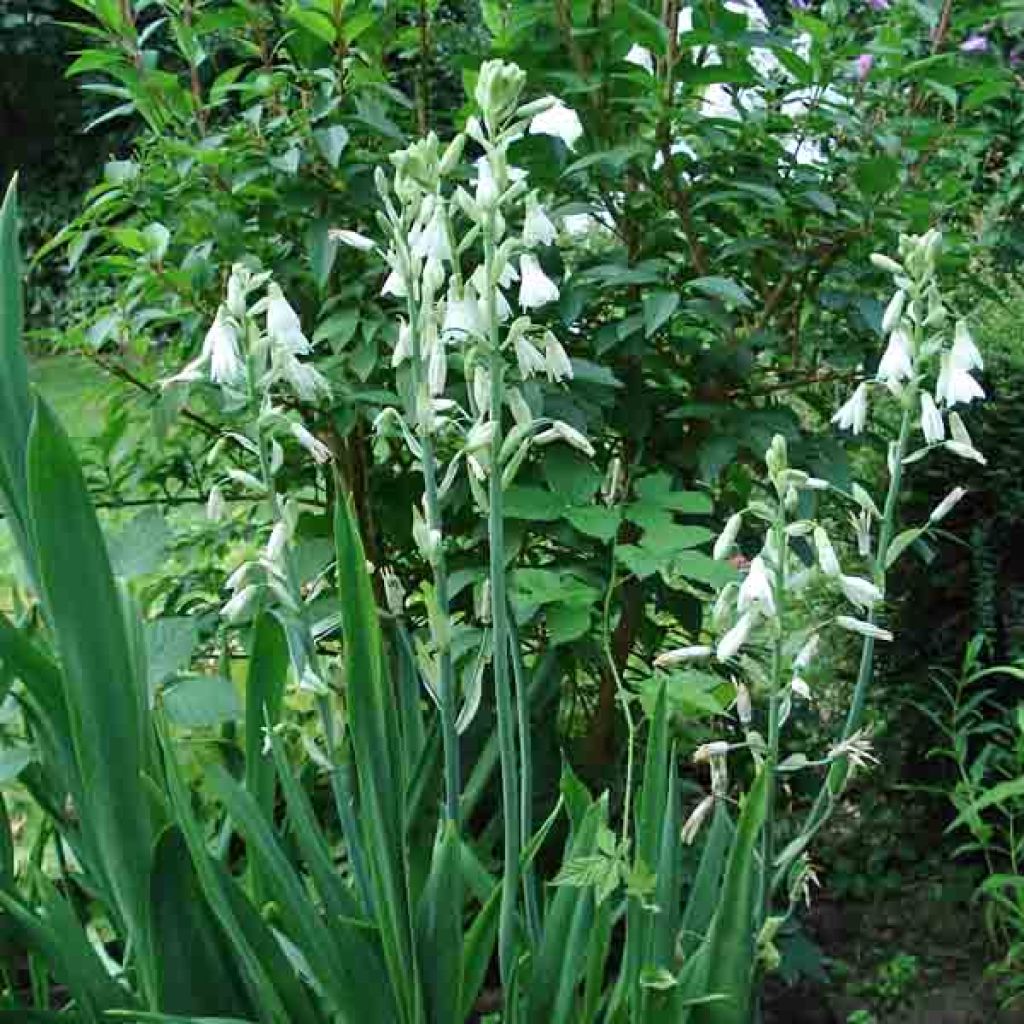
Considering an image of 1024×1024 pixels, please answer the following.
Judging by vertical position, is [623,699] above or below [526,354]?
below

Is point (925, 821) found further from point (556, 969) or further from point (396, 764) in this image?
point (396, 764)

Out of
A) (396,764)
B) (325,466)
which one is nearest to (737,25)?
(325,466)

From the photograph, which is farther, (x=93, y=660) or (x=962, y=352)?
(x=962, y=352)

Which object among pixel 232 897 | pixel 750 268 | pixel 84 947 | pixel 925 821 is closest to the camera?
pixel 232 897

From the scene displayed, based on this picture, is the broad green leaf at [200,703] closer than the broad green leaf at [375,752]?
No

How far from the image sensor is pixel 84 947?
1.37m

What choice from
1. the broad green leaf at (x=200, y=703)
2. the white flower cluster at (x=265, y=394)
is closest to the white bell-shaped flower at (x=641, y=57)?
the white flower cluster at (x=265, y=394)

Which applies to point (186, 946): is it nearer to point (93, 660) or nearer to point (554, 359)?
point (93, 660)

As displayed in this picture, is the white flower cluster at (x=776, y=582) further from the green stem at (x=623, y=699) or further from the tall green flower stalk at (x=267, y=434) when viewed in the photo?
the tall green flower stalk at (x=267, y=434)

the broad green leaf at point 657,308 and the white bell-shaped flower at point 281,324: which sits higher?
the white bell-shaped flower at point 281,324

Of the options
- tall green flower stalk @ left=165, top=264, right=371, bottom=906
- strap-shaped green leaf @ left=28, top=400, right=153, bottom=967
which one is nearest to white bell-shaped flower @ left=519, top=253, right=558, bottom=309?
tall green flower stalk @ left=165, top=264, right=371, bottom=906

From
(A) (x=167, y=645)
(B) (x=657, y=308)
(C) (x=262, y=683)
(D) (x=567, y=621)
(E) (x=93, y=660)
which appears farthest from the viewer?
(B) (x=657, y=308)

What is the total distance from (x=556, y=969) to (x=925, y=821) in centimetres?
141

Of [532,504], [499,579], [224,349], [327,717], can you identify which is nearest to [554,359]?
[499,579]
